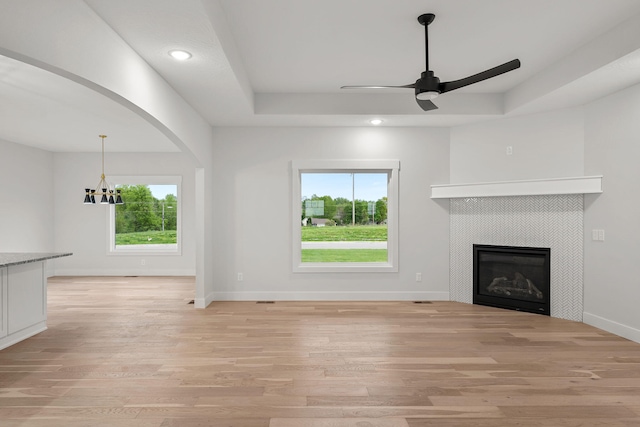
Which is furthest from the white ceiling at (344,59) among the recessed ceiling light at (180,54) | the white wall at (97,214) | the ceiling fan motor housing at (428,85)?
the white wall at (97,214)

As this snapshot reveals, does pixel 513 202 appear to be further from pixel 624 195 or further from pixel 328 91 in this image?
pixel 328 91

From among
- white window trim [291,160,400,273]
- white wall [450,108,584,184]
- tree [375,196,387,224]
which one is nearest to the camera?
white wall [450,108,584,184]

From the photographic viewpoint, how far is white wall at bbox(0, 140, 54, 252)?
646 centimetres

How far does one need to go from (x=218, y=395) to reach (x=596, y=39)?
4304 millimetres

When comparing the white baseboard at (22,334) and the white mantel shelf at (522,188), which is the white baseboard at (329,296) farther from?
the white baseboard at (22,334)

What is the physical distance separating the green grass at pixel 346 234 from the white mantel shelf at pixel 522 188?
0.97 metres

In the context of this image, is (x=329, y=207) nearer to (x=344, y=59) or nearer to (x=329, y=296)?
(x=329, y=296)

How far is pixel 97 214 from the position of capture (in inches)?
297

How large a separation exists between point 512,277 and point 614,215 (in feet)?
4.67

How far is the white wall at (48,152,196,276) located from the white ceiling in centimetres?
217

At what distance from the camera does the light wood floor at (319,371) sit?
2.30 meters

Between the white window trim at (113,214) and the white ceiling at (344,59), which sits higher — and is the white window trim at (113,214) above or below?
below

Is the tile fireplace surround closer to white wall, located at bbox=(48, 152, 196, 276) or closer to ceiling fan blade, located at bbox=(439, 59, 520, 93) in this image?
ceiling fan blade, located at bbox=(439, 59, 520, 93)

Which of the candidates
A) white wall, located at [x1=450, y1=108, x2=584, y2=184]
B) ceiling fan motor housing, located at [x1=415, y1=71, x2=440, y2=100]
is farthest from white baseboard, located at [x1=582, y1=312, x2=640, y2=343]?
ceiling fan motor housing, located at [x1=415, y1=71, x2=440, y2=100]
